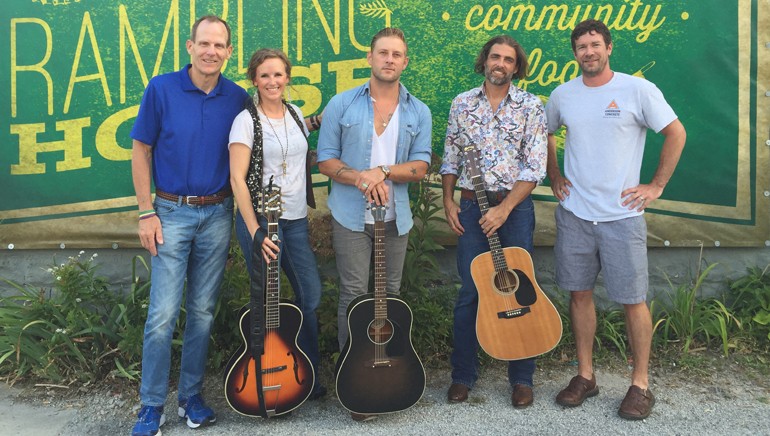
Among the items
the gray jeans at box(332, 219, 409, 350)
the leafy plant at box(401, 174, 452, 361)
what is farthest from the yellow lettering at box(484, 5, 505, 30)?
the gray jeans at box(332, 219, 409, 350)

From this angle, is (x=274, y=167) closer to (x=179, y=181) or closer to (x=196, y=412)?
(x=179, y=181)

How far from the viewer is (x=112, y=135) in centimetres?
475

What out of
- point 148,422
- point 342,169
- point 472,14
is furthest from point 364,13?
point 148,422

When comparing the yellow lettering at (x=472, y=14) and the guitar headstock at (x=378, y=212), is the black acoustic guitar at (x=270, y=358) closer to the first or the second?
the guitar headstock at (x=378, y=212)

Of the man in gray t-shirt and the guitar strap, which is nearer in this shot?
the guitar strap

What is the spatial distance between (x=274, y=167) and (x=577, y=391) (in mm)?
2217

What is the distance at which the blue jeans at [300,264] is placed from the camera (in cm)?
360

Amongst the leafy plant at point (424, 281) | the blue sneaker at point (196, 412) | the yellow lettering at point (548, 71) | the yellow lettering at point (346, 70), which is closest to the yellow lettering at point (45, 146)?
the yellow lettering at point (346, 70)

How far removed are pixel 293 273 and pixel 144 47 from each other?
2221mm

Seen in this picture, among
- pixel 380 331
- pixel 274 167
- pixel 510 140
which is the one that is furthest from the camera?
pixel 510 140

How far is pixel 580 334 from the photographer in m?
3.98

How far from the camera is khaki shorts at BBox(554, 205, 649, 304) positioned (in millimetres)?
3691

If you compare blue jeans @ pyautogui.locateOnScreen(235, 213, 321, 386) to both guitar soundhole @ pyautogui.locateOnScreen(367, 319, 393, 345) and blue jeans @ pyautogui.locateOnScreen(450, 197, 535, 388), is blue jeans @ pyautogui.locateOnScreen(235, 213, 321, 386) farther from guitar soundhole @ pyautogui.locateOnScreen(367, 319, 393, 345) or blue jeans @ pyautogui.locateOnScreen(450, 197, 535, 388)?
blue jeans @ pyautogui.locateOnScreen(450, 197, 535, 388)

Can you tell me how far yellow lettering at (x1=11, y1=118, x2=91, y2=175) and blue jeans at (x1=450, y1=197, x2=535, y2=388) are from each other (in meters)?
2.88
